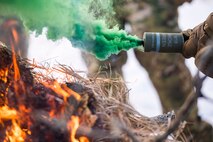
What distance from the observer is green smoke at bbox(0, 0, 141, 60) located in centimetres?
264

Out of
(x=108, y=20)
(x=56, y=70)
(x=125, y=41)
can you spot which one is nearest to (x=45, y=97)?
(x=56, y=70)

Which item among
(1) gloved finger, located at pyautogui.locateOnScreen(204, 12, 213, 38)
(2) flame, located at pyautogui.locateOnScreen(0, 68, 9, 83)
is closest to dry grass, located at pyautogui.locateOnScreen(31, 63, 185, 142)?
(2) flame, located at pyautogui.locateOnScreen(0, 68, 9, 83)

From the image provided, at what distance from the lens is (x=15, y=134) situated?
94.7 inches

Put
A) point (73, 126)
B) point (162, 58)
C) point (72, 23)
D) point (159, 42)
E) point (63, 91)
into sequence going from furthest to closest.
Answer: point (162, 58) < point (159, 42) < point (72, 23) < point (63, 91) < point (73, 126)

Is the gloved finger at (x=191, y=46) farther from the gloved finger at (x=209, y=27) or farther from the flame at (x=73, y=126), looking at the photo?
the flame at (x=73, y=126)

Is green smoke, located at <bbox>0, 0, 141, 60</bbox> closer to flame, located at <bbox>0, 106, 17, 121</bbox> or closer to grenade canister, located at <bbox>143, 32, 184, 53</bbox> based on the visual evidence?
grenade canister, located at <bbox>143, 32, 184, 53</bbox>

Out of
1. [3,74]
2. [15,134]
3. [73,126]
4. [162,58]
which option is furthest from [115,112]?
[162,58]

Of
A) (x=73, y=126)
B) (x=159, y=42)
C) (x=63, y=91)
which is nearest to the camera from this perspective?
(x=73, y=126)

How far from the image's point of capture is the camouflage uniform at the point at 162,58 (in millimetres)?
5828

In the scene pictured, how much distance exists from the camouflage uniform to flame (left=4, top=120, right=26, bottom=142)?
127 inches

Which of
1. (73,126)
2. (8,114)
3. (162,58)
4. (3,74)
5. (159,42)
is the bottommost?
(73,126)

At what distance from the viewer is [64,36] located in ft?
9.05

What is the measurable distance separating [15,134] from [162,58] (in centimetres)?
387

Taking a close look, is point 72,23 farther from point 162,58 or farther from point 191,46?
point 162,58
